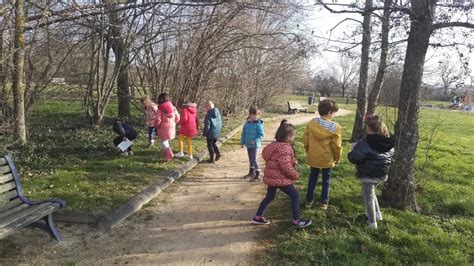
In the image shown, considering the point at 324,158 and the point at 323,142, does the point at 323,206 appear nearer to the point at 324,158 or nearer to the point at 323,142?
the point at 324,158

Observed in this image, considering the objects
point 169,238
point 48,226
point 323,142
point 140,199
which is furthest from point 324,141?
point 48,226

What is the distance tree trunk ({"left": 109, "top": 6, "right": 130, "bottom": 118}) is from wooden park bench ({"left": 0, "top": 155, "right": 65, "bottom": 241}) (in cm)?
421

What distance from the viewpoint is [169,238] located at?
491 cm

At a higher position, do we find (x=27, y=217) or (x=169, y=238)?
(x=27, y=217)

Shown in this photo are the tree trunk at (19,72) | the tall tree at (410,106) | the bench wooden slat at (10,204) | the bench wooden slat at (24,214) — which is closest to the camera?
the bench wooden slat at (24,214)

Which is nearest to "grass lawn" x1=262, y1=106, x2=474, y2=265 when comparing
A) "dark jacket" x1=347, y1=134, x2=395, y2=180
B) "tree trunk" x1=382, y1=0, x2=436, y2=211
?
"tree trunk" x1=382, y1=0, x2=436, y2=211

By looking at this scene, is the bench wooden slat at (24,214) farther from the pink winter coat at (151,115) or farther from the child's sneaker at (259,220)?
the pink winter coat at (151,115)

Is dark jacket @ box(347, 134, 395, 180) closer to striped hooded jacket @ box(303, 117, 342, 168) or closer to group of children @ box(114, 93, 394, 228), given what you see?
group of children @ box(114, 93, 394, 228)

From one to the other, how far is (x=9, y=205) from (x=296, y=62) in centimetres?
2217

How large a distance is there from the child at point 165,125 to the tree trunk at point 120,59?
6.27ft

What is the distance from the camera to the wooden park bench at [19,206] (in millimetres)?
4299

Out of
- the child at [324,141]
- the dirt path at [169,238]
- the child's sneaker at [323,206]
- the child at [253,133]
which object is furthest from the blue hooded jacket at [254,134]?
the child's sneaker at [323,206]

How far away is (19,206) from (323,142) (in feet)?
13.2

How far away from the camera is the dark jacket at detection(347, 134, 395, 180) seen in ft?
16.8
